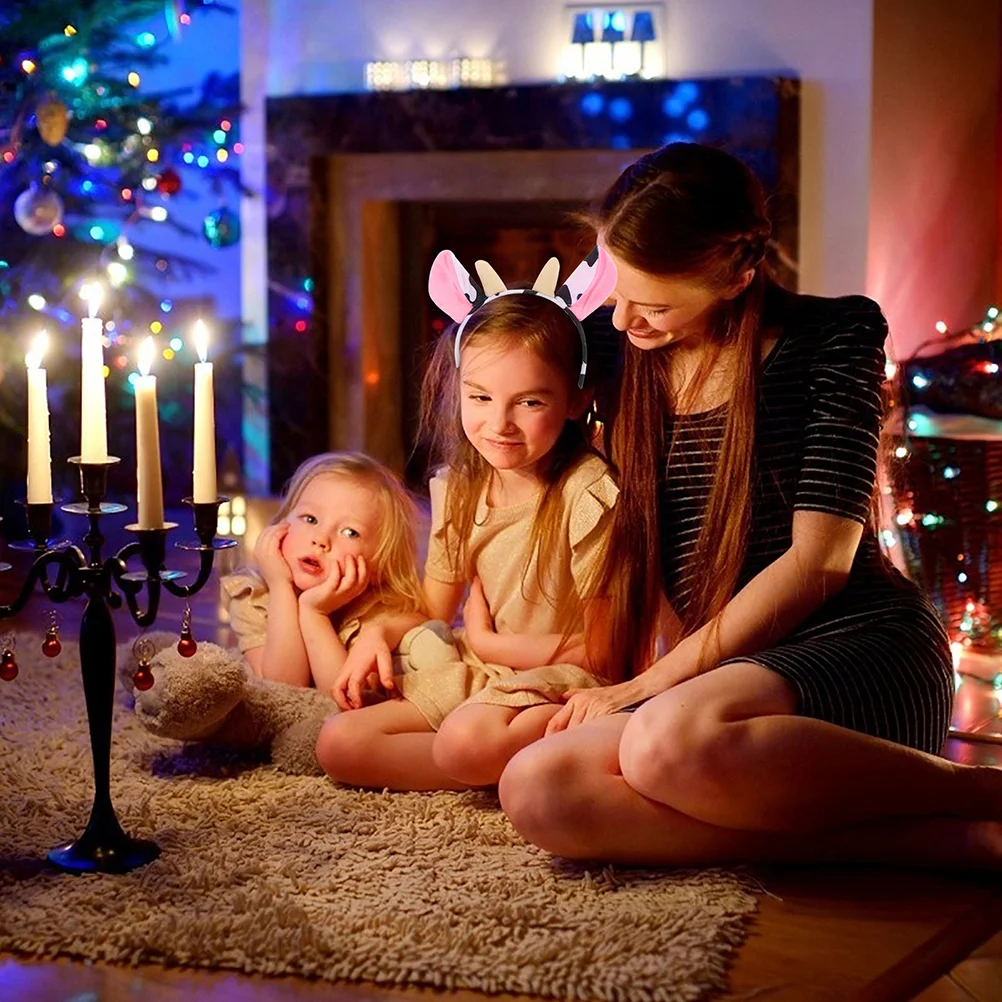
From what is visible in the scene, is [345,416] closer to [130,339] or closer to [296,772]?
[130,339]

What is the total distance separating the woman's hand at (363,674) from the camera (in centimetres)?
210

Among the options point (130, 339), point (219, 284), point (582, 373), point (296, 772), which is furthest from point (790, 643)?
point (219, 284)

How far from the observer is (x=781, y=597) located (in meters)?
1.78

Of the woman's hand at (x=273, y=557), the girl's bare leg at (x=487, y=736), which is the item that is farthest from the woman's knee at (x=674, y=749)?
the woman's hand at (x=273, y=557)

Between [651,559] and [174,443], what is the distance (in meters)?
3.06

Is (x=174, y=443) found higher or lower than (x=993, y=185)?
lower

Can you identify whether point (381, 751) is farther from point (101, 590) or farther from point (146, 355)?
point (146, 355)

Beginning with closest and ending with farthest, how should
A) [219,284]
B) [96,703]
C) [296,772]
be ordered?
[96,703] → [296,772] → [219,284]

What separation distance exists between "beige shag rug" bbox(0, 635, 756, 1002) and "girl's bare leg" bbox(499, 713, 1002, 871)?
0.03 meters

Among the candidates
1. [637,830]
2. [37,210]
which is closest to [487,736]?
[637,830]

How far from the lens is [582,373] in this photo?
2.03 m

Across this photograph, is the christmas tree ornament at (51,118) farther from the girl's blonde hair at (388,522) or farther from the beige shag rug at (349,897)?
the beige shag rug at (349,897)

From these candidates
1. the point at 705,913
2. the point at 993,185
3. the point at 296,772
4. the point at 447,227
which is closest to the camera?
the point at 705,913

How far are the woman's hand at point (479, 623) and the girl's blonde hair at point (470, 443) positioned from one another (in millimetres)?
33
